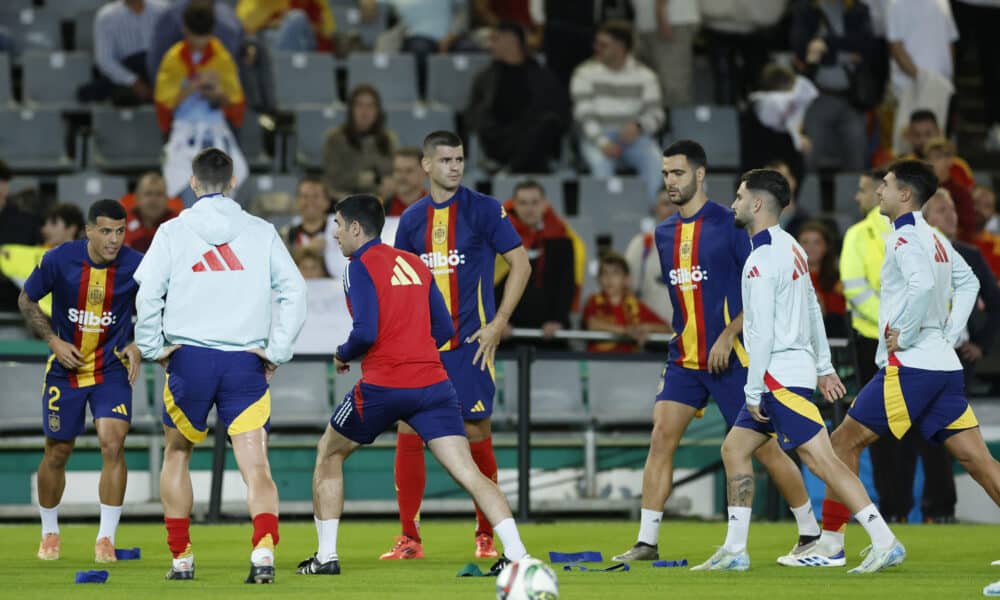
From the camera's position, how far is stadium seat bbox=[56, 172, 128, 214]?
46.1 ft

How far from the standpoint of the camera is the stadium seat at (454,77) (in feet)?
52.6

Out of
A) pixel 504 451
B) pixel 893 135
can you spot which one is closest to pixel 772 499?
pixel 504 451

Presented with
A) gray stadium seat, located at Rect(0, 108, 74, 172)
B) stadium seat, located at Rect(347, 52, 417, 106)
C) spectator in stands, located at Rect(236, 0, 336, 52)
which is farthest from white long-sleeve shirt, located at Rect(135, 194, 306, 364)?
spectator in stands, located at Rect(236, 0, 336, 52)

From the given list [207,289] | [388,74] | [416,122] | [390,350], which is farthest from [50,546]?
[388,74]

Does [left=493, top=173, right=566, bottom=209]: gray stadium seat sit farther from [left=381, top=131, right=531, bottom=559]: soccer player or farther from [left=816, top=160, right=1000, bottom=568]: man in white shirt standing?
[left=816, top=160, right=1000, bottom=568]: man in white shirt standing

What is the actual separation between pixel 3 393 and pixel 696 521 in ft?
17.0

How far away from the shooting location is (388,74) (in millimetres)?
15961

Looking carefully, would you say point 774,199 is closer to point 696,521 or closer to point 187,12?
point 696,521

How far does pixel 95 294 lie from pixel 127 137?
6.47 m

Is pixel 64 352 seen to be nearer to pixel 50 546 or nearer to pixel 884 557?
pixel 50 546

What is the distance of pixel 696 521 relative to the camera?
471 inches

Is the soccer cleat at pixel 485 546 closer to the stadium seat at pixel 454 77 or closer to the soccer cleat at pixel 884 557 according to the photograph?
the soccer cleat at pixel 884 557

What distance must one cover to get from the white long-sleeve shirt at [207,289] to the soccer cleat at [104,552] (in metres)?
1.86

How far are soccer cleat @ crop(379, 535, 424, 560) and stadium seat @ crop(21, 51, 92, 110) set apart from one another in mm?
8507
